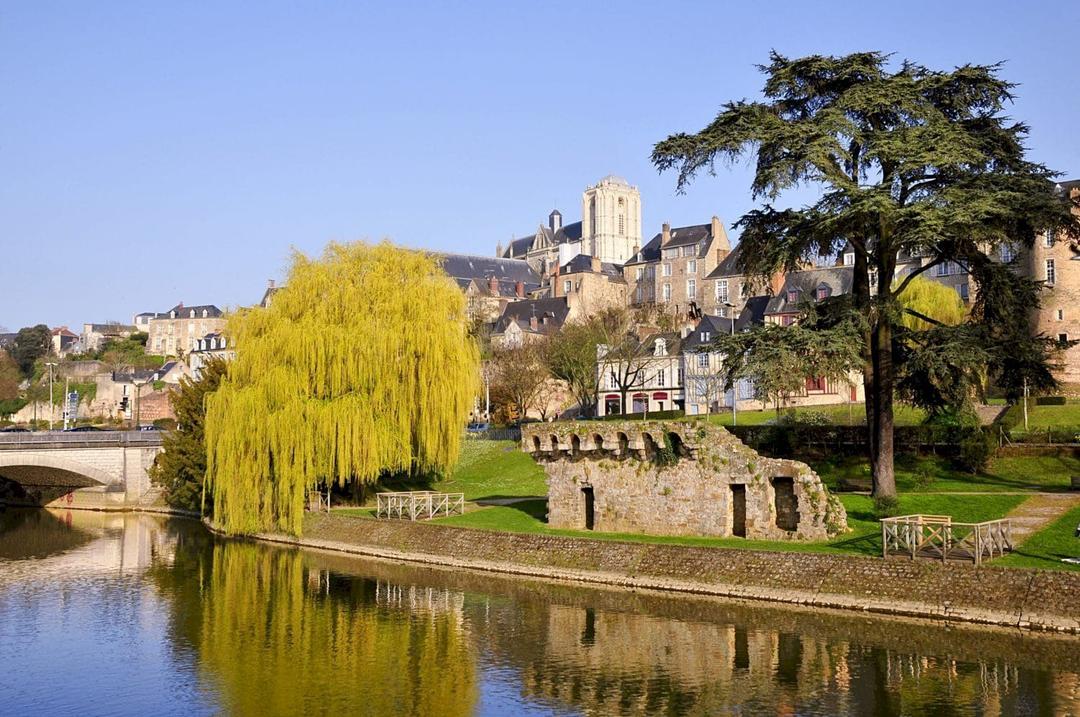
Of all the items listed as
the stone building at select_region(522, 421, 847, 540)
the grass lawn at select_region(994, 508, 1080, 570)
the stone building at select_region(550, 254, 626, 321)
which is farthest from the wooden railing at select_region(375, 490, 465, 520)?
the stone building at select_region(550, 254, 626, 321)

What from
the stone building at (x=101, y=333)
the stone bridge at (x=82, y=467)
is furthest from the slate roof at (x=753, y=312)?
the stone building at (x=101, y=333)

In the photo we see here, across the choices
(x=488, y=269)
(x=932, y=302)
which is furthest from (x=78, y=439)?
(x=488, y=269)

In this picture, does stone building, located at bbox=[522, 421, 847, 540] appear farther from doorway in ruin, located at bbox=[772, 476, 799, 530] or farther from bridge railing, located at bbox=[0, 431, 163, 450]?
bridge railing, located at bbox=[0, 431, 163, 450]

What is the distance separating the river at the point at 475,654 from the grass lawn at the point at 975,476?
1338cm

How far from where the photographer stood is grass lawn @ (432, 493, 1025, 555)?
97.0ft

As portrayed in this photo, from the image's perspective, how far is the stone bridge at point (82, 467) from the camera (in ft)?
186

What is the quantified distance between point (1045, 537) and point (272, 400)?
27902mm

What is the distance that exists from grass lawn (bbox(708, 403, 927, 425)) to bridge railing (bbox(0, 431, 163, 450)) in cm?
3164

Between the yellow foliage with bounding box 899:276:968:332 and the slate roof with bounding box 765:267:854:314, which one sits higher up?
the slate roof with bounding box 765:267:854:314

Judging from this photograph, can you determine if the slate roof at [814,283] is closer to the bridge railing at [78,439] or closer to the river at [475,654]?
the bridge railing at [78,439]

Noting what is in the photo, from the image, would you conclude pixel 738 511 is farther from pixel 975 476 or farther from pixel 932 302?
pixel 932 302

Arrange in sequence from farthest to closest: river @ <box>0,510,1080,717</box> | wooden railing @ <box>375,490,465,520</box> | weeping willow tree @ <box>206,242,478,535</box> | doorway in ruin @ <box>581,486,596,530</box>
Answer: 1. weeping willow tree @ <box>206,242,478,535</box>
2. wooden railing @ <box>375,490,465,520</box>
3. doorway in ruin @ <box>581,486,596,530</box>
4. river @ <box>0,510,1080,717</box>

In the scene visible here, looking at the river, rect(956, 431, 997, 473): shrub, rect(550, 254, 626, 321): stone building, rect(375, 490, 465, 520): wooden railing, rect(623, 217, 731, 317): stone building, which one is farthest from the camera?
rect(550, 254, 626, 321): stone building

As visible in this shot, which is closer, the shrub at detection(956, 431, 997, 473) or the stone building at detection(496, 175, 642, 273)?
the shrub at detection(956, 431, 997, 473)
